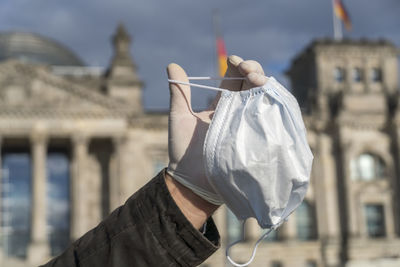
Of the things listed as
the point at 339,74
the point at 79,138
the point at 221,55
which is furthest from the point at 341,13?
the point at 79,138

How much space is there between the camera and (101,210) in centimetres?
4550

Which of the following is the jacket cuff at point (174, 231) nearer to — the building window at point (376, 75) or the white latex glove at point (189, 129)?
the white latex glove at point (189, 129)

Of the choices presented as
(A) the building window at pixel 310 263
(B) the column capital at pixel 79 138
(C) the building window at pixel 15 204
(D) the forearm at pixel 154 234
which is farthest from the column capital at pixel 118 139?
(D) the forearm at pixel 154 234

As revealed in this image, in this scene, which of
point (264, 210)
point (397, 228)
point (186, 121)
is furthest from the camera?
point (397, 228)

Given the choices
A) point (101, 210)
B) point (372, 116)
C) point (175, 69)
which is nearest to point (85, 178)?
point (101, 210)

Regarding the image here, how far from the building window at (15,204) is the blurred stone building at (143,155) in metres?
0.07

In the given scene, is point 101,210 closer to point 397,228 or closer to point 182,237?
point 397,228

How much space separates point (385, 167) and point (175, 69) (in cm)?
4879

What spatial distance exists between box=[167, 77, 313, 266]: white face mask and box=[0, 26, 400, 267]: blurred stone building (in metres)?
38.2

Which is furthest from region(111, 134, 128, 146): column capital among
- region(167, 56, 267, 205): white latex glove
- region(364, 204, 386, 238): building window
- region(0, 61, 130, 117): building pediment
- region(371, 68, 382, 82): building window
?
region(167, 56, 267, 205): white latex glove

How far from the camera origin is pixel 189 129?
2.52m

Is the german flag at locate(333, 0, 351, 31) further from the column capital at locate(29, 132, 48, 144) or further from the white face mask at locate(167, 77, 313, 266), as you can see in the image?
the white face mask at locate(167, 77, 313, 266)

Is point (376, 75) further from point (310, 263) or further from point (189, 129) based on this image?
point (189, 129)

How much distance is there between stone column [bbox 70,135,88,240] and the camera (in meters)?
42.8
